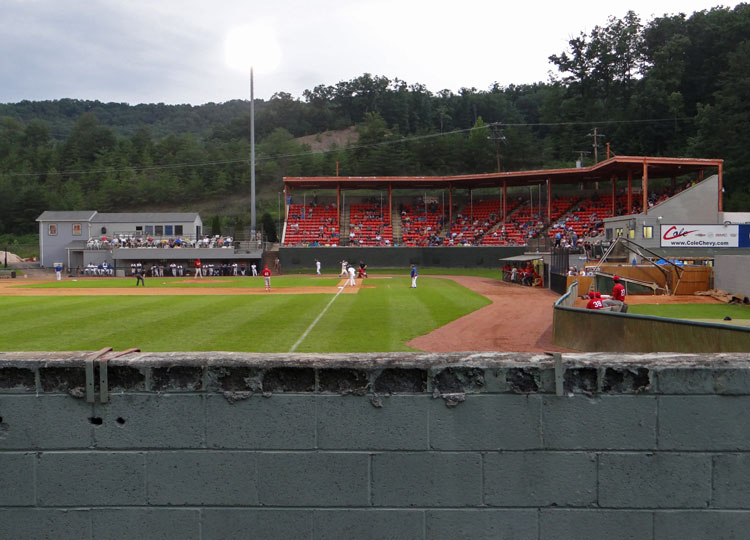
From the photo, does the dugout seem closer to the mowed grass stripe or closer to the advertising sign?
the mowed grass stripe

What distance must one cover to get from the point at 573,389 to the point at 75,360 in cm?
316

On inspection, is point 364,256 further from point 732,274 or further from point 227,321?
point 227,321

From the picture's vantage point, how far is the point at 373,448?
3.68m

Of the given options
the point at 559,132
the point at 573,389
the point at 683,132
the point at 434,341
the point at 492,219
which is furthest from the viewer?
the point at 559,132

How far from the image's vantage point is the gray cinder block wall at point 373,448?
3613 millimetres

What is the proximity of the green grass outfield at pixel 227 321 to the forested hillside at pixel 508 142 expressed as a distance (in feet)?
158

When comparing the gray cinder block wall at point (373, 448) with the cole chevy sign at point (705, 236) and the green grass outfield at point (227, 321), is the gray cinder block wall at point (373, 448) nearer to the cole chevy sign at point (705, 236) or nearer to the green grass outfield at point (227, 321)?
the green grass outfield at point (227, 321)

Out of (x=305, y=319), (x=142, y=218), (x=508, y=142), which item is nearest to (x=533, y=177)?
(x=508, y=142)

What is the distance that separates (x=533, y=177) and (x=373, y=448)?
2285 inches

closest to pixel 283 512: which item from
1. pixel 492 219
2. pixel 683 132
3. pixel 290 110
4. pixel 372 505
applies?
pixel 372 505

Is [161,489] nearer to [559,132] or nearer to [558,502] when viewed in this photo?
[558,502]

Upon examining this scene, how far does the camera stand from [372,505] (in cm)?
368

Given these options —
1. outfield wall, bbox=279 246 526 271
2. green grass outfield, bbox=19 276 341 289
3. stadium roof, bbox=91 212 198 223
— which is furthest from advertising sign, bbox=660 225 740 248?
stadium roof, bbox=91 212 198 223

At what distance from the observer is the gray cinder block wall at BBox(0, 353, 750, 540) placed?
361 centimetres
